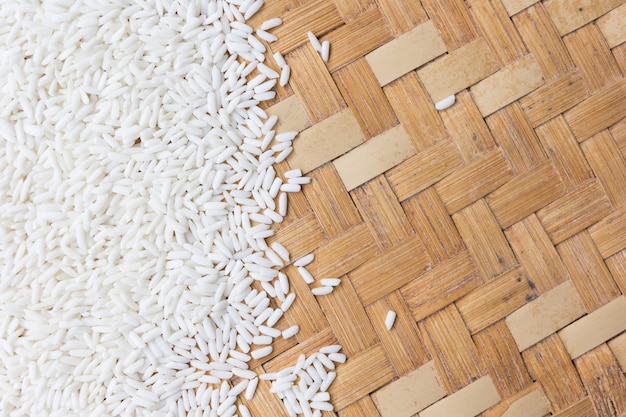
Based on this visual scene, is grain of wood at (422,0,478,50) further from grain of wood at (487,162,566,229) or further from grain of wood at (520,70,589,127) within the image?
grain of wood at (487,162,566,229)

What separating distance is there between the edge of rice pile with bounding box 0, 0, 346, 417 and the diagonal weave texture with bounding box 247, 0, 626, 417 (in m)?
0.05

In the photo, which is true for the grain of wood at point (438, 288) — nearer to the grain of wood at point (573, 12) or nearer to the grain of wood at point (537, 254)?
the grain of wood at point (537, 254)

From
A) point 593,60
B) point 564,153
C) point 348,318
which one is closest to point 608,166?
point 564,153

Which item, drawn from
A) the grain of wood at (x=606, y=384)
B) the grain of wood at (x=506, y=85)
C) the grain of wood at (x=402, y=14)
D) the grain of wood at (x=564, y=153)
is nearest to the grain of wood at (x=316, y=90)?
the grain of wood at (x=402, y=14)

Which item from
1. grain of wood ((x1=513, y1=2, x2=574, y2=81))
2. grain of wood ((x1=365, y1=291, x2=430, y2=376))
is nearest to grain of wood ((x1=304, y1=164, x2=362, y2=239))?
grain of wood ((x1=365, y1=291, x2=430, y2=376))

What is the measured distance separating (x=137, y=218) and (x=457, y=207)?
54 centimetres

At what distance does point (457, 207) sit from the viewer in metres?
1.04

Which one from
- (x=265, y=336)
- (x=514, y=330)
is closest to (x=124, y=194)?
(x=265, y=336)

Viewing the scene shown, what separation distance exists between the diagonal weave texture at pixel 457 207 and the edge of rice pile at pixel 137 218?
5 centimetres

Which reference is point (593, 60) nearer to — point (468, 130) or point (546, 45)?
point (546, 45)

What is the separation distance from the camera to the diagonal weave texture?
1034mm

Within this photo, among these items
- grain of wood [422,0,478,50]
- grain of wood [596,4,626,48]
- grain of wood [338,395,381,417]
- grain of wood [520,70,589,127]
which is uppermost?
grain of wood [422,0,478,50]

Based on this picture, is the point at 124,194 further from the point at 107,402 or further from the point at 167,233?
the point at 107,402

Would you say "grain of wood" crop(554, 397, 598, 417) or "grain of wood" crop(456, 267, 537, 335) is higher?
"grain of wood" crop(456, 267, 537, 335)
